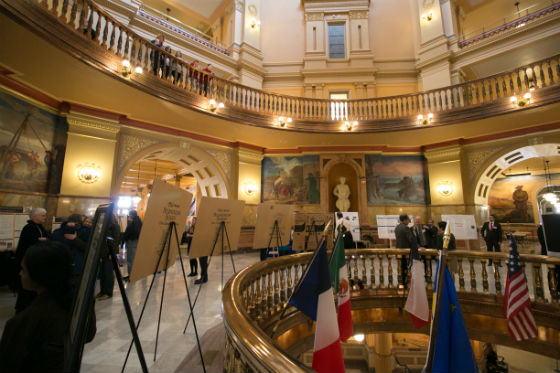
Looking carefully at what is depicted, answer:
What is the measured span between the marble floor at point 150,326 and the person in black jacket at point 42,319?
1.70 m

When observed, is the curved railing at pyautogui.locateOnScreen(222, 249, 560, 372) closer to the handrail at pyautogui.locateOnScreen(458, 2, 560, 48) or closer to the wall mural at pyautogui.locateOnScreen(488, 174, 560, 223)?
the handrail at pyautogui.locateOnScreen(458, 2, 560, 48)

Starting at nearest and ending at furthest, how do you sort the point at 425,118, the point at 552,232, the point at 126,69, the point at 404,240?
the point at 552,232, the point at 404,240, the point at 126,69, the point at 425,118

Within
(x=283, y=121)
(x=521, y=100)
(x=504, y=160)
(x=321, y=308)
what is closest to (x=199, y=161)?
(x=283, y=121)

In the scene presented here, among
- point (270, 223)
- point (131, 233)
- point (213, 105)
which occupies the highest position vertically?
point (213, 105)

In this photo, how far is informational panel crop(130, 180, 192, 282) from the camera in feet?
7.84

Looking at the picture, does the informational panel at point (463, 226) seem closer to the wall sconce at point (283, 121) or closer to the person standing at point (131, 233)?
the wall sconce at point (283, 121)

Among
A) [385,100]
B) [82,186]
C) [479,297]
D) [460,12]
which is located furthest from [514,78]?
[82,186]

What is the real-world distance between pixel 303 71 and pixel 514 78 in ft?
27.4

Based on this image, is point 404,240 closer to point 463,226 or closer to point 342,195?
point 463,226

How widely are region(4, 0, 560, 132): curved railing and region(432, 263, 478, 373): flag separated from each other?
24.3 ft

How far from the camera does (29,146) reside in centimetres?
668

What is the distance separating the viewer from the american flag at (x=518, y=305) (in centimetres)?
412

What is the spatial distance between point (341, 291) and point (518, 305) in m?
2.94

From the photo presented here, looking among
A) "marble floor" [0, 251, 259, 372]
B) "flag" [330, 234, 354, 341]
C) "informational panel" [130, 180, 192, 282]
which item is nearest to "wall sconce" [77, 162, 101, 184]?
"marble floor" [0, 251, 259, 372]
